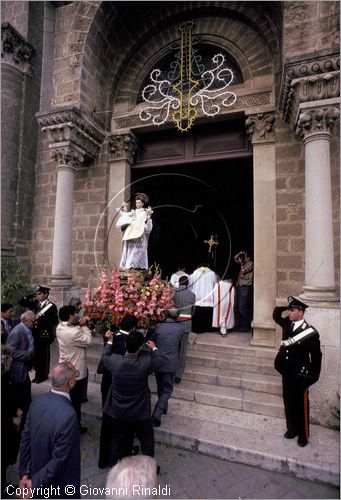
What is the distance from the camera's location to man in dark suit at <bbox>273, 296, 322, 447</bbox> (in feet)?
13.0

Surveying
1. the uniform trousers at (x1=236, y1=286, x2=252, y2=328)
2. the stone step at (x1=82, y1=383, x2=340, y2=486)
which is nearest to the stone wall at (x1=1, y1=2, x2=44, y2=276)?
the stone step at (x1=82, y1=383, x2=340, y2=486)

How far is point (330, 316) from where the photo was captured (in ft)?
15.4

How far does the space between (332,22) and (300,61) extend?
107cm

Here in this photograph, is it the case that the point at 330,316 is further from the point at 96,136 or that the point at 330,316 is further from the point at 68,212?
the point at 96,136

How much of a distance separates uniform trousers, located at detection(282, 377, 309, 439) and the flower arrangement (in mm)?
2169

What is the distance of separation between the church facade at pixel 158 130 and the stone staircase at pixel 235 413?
0.91m

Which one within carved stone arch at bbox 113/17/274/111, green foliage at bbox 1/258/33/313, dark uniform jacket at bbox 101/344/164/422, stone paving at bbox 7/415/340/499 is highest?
carved stone arch at bbox 113/17/274/111

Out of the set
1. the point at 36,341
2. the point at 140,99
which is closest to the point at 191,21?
the point at 140,99

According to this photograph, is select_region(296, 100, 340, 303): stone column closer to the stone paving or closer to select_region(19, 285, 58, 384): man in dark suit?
the stone paving

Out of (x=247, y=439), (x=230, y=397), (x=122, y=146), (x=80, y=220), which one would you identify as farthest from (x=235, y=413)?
(x=122, y=146)

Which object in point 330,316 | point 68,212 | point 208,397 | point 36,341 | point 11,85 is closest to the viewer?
point 330,316

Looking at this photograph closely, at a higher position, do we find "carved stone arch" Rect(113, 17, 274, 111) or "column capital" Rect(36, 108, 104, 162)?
"carved stone arch" Rect(113, 17, 274, 111)

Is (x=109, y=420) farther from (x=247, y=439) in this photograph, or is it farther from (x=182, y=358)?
(x=182, y=358)

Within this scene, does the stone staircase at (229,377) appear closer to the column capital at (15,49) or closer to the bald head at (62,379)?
the bald head at (62,379)
